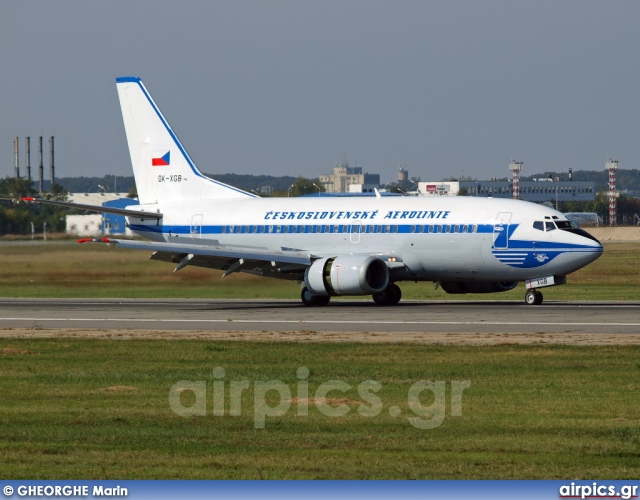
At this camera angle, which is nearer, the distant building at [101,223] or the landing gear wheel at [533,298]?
the landing gear wheel at [533,298]

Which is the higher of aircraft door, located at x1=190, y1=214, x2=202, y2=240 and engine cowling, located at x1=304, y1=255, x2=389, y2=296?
aircraft door, located at x1=190, y1=214, x2=202, y2=240

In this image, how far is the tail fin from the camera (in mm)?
48969

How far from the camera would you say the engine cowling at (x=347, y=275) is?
4094cm

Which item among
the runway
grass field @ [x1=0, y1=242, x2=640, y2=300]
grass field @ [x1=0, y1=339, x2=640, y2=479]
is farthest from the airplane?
grass field @ [x1=0, y1=339, x2=640, y2=479]

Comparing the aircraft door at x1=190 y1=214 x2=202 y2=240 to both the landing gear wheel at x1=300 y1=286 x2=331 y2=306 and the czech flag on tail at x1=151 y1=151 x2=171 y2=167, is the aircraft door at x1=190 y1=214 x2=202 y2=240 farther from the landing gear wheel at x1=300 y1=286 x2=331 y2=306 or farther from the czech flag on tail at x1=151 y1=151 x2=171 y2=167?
the landing gear wheel at x1=300 y1=286 x2=331 y2=306

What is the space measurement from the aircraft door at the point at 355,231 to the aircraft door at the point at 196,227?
6.84 metres

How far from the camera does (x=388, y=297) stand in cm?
4369

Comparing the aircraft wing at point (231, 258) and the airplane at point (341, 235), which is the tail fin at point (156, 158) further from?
the aircraft wing at point (231, 258)

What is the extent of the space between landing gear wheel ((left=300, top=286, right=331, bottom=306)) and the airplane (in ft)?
0.12

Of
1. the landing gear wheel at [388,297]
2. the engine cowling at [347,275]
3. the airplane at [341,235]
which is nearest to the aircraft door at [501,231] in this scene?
the airplane at [341,235]

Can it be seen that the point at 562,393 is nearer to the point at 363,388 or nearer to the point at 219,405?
the point at 363,388

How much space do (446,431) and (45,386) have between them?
8.32 metres

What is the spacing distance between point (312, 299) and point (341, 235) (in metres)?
2.71

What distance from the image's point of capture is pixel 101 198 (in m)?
158
